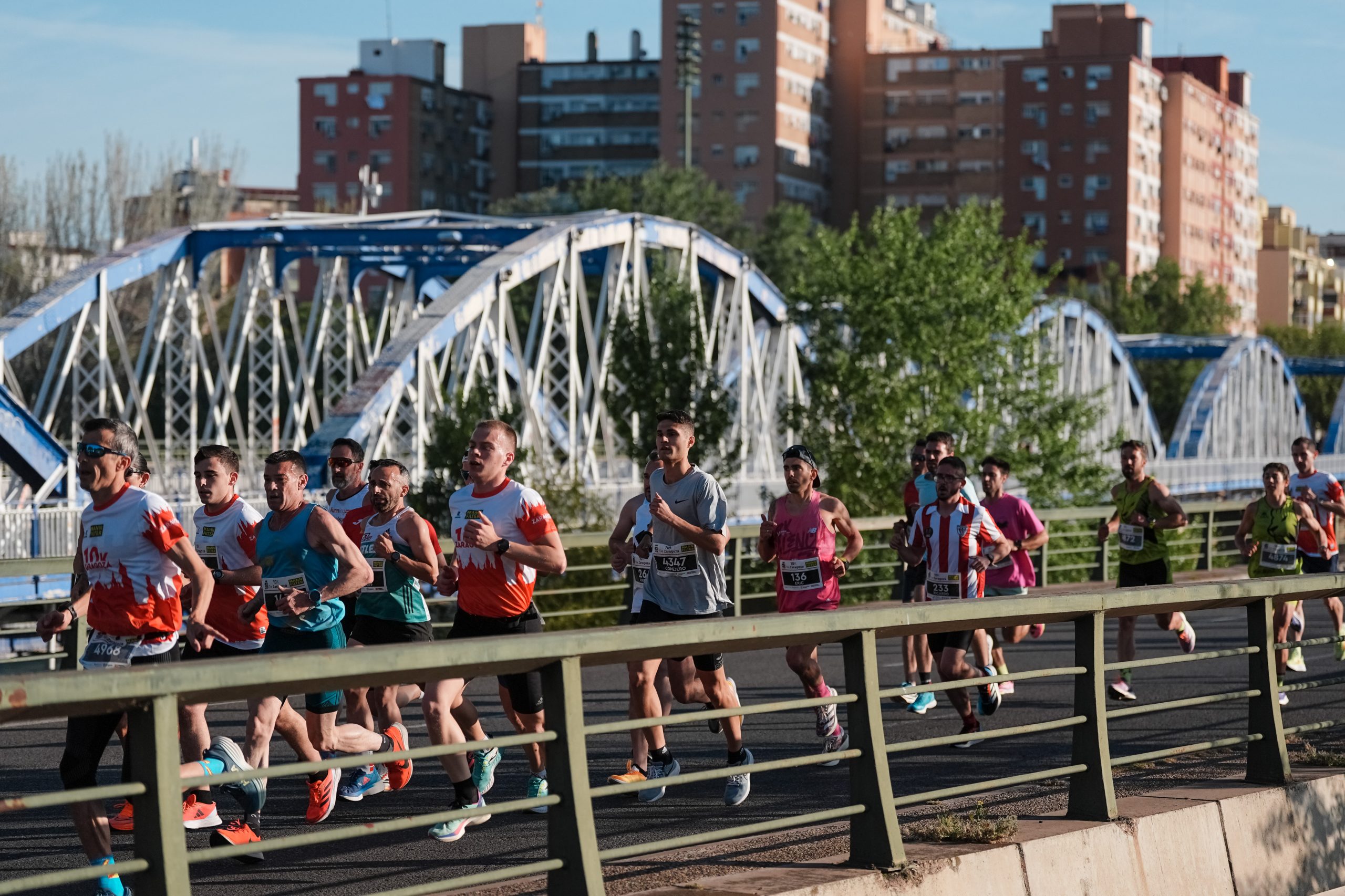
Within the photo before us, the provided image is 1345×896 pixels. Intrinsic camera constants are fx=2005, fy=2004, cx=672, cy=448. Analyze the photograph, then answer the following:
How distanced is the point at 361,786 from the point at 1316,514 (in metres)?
9.46

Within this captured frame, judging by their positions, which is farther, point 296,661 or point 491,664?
point 491,664

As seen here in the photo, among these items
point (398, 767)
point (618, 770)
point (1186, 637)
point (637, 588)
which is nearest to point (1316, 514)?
point (1186, 637)

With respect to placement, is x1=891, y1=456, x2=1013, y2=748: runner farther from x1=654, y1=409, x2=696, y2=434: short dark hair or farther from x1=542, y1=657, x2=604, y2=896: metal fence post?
x1=542, y1=657, x2=604, y2=896: metal fence post

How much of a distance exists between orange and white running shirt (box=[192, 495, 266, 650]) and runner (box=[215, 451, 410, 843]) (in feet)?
0.25

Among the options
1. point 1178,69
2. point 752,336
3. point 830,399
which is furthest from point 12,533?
point 1178,69

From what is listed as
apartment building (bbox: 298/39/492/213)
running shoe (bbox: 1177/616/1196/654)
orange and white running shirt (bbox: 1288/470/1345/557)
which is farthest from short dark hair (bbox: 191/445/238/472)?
apartment building (bbox: 298/39/492/213)

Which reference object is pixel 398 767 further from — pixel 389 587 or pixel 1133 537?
pixel 1133 537

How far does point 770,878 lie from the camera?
621 centimetres

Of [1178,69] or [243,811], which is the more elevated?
[1178,69]

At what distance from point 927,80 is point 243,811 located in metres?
118

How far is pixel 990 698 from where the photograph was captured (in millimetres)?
12281

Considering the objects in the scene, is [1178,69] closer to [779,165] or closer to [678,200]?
[779,165]

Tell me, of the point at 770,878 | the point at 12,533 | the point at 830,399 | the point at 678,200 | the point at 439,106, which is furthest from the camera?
the point at 439,106

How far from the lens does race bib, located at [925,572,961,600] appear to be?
1234 centimetres
